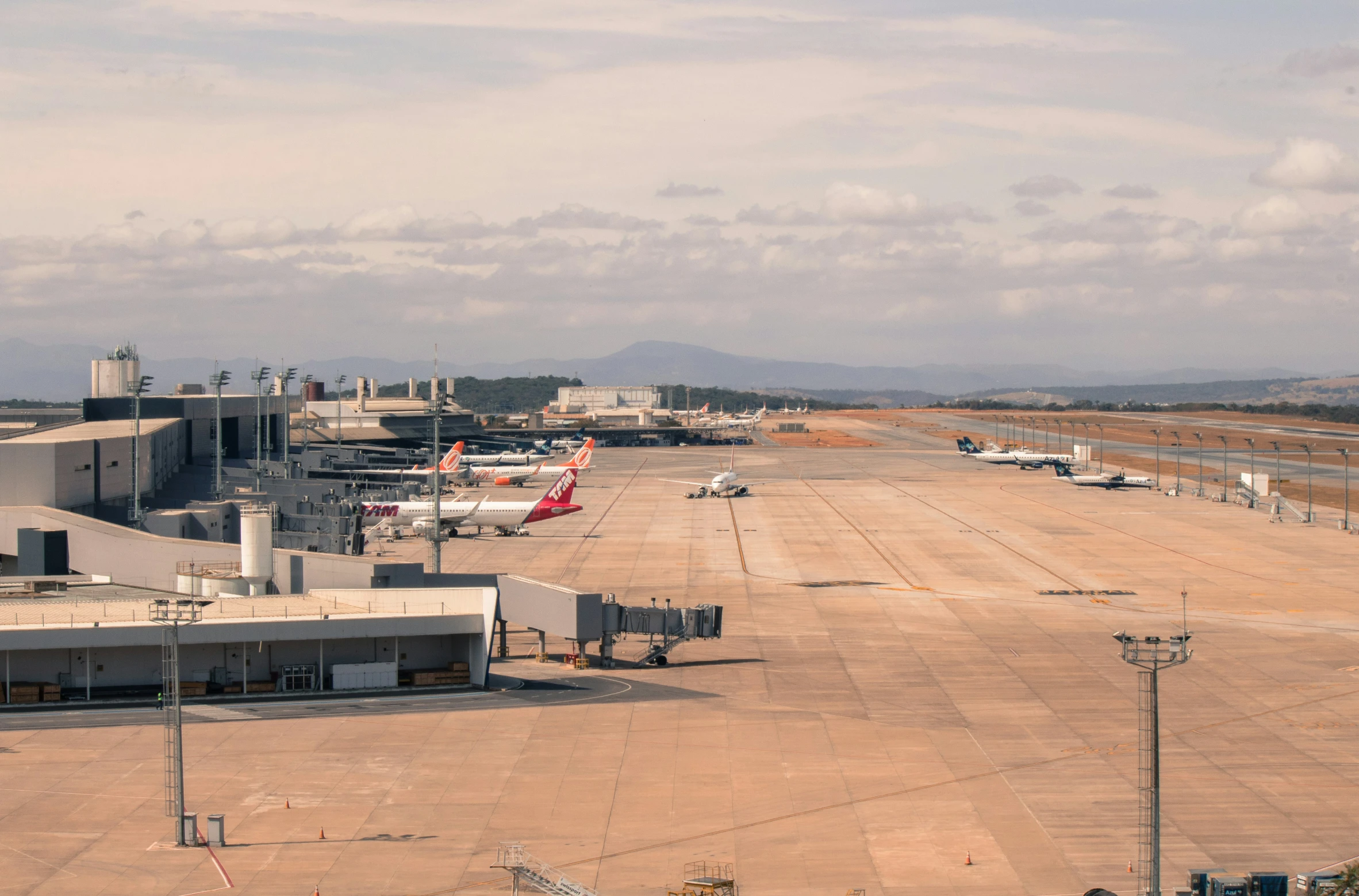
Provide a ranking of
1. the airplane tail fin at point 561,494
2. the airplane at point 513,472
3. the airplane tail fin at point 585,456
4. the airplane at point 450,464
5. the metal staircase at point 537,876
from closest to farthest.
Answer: the metal staircase at point 537,876
the airplane tail fin at point 561,494
the airplane tail fin at point 585,456
the airplane at point 513,472
the airplane at point 450,464

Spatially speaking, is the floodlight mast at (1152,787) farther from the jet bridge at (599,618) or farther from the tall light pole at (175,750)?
the jet bridge at (599,618)

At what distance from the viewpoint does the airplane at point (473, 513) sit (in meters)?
105

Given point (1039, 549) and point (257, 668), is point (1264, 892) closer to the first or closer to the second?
point (257, 668)

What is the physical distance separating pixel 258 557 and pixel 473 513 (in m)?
45.9

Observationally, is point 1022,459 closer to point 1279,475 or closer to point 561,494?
point 1279,475

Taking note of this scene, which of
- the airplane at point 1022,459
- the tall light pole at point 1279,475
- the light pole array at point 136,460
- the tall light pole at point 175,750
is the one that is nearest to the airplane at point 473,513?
the light pole array at point 136,460

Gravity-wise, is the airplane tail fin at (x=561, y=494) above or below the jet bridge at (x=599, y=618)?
above

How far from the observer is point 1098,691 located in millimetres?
51875

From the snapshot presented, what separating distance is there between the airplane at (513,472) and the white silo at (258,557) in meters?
83.4

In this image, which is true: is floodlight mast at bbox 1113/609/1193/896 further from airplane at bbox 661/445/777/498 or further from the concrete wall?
airplane at bbox 661/445/777/498

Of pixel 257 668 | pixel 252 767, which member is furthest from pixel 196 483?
pixel 252 767

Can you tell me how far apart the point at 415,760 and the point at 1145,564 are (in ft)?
204

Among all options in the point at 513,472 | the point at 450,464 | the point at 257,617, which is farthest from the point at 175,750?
the point at 513,472

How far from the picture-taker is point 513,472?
158 metres
